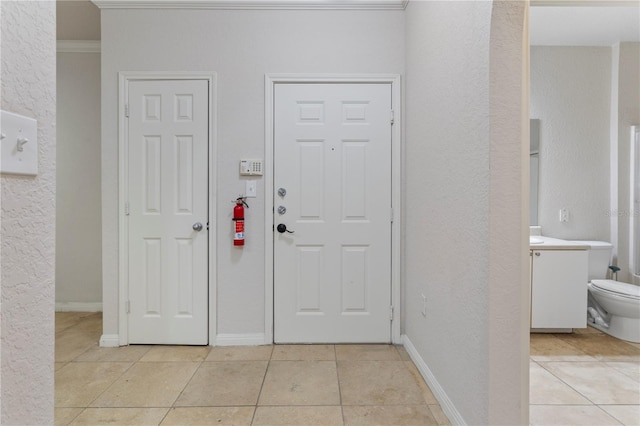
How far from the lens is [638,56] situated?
3166 mm

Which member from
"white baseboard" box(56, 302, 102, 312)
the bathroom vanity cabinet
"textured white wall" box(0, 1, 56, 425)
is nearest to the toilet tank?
the bathroom vanity cabinet

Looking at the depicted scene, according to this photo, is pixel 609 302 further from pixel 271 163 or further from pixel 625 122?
pixel 271 163

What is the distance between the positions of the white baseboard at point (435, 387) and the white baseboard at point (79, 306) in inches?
120

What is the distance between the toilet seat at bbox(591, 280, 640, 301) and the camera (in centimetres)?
255

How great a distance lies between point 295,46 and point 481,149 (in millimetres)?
1782

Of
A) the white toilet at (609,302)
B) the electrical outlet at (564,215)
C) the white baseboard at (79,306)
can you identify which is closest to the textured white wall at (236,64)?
the white baseboard at (79,306)

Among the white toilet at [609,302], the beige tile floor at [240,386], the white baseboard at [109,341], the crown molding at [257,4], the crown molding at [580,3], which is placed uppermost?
the crown molding at [257,4]

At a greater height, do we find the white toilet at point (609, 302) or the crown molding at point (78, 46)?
the crown molding at point (78, 46)

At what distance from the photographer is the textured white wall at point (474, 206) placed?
50.4 inches

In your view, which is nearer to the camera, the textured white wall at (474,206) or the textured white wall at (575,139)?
the textured white wall at (474,206)

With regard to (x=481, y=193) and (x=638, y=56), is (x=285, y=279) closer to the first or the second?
(x=481, y=193)

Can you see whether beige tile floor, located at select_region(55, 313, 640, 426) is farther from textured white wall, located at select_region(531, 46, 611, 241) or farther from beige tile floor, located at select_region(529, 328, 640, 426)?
textured white wall, located at select_region(531, 46, 611, 241)

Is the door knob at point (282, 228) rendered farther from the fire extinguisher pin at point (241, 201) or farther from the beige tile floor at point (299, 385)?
the beige tile floor at point (299, 385)

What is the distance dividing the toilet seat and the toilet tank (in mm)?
259
